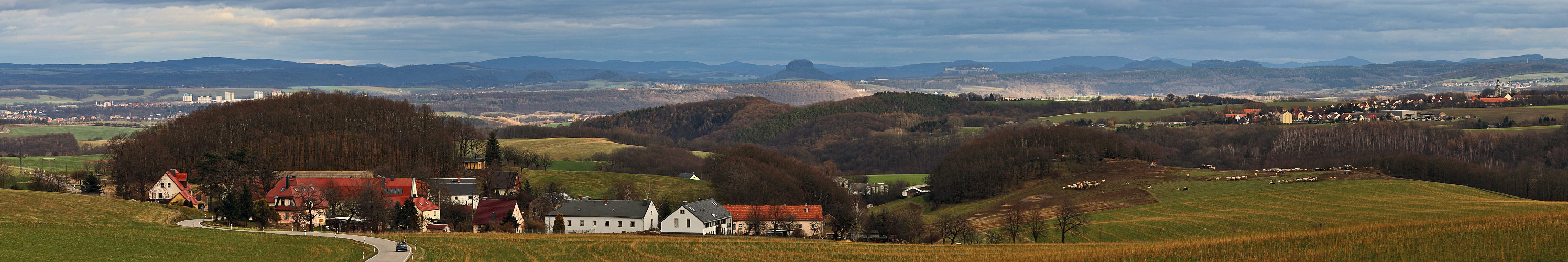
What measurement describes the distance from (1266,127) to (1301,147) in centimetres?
2085

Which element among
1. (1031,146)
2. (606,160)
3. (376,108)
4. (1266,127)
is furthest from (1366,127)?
(376,108)

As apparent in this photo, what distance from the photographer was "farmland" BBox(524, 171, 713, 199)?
341 feet

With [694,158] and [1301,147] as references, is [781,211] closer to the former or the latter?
[694,158]

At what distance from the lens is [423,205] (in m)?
75.8

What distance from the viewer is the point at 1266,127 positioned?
191 metres

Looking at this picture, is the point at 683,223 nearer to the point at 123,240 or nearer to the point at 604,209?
the point at 604,209

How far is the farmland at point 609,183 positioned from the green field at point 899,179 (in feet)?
131

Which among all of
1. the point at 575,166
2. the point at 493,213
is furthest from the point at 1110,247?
the point at 575,166

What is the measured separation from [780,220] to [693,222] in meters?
6.11

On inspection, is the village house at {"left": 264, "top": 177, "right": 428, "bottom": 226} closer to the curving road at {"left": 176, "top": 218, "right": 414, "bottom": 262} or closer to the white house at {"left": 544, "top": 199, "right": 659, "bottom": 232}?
the curving road at {"left": 176, "top": 218, "right": 414, "bottom": 262}

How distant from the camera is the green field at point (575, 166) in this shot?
5773 inches

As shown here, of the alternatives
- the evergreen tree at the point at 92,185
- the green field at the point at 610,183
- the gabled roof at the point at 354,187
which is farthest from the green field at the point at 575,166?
the evergreen tree at the point at 92,185

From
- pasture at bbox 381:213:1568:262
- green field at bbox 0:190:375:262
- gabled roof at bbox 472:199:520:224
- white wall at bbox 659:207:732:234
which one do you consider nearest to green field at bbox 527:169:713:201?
white wall at bbox 659:207:732:234

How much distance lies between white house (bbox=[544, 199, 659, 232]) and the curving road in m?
22.9
